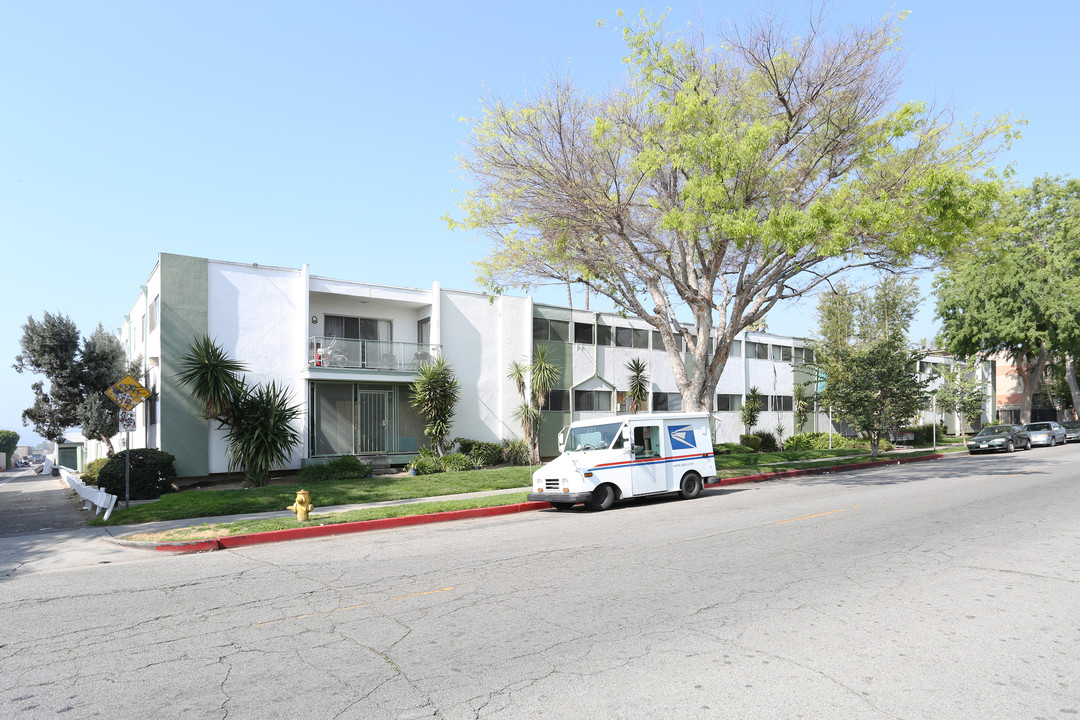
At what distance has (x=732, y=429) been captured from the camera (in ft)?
127

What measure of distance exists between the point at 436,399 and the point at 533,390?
16.4 ft

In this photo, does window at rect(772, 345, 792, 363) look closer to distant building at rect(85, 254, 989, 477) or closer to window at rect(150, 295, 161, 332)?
distant building at rect(85, 254, 989, 477)

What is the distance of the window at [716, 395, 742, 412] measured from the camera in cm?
3841

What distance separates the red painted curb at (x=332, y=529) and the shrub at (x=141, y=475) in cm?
822

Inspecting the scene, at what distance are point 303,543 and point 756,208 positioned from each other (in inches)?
520

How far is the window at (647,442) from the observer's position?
1505 cm

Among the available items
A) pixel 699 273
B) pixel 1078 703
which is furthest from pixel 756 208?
pixel 1078 703

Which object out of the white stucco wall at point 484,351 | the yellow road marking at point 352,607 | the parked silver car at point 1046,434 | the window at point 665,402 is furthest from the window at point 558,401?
the parked silver car at point 1046,434

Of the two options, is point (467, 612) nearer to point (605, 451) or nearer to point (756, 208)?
point (605, 451)

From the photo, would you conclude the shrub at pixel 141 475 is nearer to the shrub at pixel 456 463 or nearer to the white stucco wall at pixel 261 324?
the white stucco wall at pixel 261 324

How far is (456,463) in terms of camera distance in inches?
942

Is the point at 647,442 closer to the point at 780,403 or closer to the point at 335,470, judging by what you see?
the point at 335,470

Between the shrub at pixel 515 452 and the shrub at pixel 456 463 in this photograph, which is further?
the shrub at pixel 515 452

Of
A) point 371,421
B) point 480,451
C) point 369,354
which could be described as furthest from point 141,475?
point 480,451
